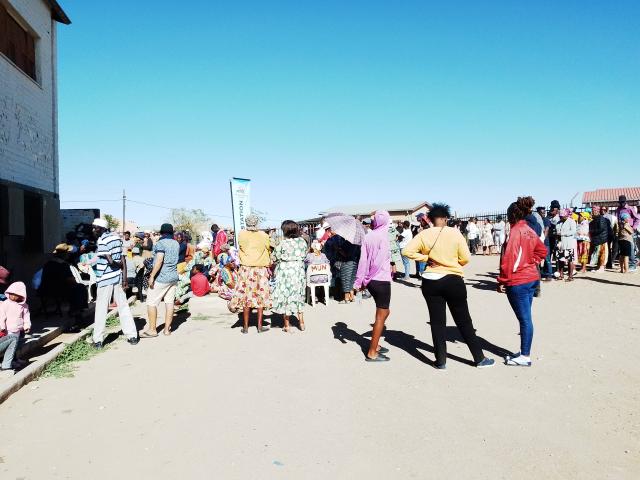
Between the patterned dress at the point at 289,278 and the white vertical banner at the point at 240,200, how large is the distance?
441 cm

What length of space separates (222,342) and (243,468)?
4.10m

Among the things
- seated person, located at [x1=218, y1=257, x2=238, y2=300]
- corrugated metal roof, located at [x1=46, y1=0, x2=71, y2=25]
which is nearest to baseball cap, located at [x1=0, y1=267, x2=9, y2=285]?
seated person, located at [x1=218, y1=257, x2=238, y2=300]

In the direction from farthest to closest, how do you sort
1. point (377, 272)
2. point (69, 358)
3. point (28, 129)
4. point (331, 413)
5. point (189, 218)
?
point (189, 218) < point (28, 129) < point (69, 358) < point (377, 272) < point (331, 413)

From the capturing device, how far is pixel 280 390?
16.3 ft

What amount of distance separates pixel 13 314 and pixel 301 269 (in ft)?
13.6

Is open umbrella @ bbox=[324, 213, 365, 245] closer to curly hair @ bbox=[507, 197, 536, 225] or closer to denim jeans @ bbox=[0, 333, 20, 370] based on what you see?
curly hair @ bbox=[507, 197, 536, 225]

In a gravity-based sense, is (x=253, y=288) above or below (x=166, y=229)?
below

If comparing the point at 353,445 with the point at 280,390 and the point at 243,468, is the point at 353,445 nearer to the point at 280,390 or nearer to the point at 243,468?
the point at 243,468

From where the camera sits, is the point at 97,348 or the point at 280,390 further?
the point at 97,348

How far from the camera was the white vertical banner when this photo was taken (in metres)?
12.2

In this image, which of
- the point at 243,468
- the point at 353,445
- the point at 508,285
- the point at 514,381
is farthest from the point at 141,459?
the point at 508,285

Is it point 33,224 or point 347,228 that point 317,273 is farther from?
point 33,224

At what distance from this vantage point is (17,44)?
33.0 ft

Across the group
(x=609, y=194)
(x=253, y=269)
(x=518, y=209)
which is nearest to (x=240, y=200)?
(x=253, y=269)
